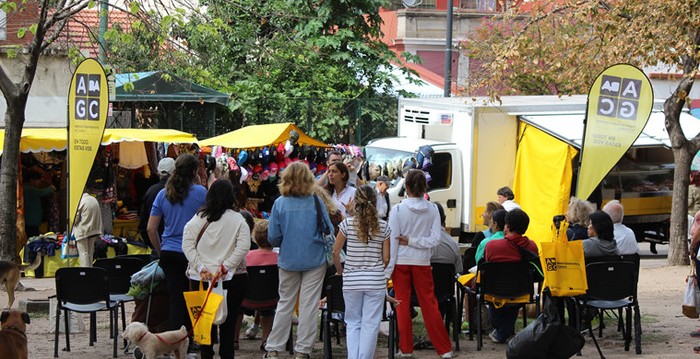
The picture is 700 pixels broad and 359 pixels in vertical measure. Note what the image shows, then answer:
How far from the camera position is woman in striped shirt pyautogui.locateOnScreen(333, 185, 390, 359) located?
8.85 meters

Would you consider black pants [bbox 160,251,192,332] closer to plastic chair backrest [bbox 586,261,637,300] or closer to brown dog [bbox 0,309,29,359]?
brown dog [bbox 0,309,29,359]

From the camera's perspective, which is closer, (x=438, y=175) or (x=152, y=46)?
(x=152, y=46)

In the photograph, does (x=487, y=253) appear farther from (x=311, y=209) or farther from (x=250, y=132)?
(x=250, y=132)

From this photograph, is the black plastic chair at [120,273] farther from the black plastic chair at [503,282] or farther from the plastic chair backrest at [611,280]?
the plastic chair backrest at [611,280]

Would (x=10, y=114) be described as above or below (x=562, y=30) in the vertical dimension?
below

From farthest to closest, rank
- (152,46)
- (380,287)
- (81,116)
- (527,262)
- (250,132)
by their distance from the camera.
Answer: (250,132) → (152,46) → (81,116) → (527,262) → (380,287)

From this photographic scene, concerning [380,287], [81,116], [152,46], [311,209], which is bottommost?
[380,287]

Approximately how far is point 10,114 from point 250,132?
256 inches

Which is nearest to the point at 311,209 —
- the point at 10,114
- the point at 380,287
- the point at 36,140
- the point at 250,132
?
the point at 380,287

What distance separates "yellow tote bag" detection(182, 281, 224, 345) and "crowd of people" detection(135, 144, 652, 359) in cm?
16

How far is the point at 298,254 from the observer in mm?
9227

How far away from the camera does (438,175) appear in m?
19.6

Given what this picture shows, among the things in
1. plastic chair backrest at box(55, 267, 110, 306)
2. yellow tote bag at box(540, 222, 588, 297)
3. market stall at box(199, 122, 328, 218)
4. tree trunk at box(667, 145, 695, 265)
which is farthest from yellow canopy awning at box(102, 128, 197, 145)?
yellow tote bag at box(540, 222, 588, 297)

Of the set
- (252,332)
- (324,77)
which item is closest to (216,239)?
(252,332)
